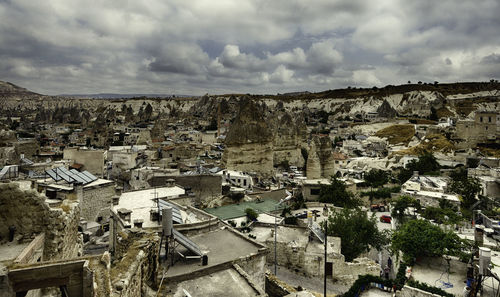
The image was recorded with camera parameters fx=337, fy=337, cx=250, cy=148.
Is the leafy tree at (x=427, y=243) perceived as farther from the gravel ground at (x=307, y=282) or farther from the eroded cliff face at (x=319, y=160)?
the eroded cliff face at (x=319, y=160)

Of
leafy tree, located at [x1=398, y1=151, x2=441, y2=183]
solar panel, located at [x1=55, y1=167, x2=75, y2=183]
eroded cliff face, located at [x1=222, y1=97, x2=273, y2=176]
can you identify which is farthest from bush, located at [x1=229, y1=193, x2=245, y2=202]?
leafy tree, located at [x1=398, y1=151, x2=441, y2=183]

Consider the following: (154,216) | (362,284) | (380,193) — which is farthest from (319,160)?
(154,216)

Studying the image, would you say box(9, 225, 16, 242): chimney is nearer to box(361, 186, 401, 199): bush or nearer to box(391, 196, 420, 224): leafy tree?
box(391, 196, 420, 224): leafy tree

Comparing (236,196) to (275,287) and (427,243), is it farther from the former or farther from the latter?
(275,287)

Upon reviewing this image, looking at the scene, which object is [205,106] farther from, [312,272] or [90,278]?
[90,278]

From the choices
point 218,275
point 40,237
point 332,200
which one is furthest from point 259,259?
point 332,200

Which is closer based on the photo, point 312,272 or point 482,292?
point 482,292

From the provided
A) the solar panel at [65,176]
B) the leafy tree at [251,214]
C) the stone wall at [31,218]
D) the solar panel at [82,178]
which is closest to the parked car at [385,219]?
the leafy tree at [251,214]
